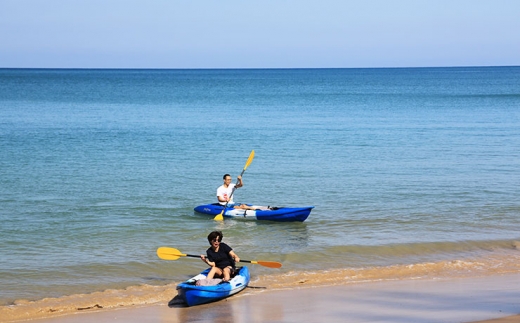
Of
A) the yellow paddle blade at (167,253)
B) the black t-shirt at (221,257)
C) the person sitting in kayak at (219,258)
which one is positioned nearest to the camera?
the person sitting in kayak at (219,258)

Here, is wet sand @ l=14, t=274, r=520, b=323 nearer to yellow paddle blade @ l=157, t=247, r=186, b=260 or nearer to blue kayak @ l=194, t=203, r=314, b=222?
yellow paddle blade @ l=157, t=247, r=186, b=260

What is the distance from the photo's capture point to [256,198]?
754 inches

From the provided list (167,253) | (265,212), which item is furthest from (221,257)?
(265,212)

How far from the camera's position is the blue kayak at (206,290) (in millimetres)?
9812

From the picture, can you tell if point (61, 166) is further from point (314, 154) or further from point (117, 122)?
point (117, 122)

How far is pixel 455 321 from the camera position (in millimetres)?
8492

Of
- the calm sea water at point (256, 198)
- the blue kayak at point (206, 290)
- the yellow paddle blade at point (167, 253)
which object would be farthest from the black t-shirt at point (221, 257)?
the calm sea water at point (256, 198)

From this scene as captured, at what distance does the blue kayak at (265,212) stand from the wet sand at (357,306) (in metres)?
4.76

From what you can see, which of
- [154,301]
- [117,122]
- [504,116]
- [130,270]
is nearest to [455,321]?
[154,301]

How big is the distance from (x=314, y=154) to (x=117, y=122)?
17.6 m

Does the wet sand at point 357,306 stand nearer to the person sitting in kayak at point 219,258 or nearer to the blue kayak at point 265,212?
the person sitting in kayak at point 219,258

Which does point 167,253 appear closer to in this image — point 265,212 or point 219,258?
point 219,258

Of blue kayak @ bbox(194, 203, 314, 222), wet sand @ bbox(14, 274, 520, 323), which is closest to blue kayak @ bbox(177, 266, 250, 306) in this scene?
wet sand @ bbox(14, 274, 520, 323)

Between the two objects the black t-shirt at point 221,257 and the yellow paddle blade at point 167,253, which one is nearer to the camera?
the black t-shirt at point 221,257
